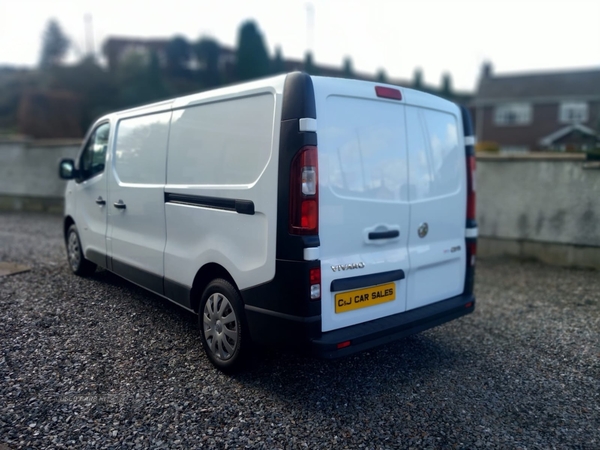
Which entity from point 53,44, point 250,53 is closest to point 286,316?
point 250,53

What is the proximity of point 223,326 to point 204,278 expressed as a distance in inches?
18.9

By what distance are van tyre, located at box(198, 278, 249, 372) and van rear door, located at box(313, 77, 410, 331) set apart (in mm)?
716

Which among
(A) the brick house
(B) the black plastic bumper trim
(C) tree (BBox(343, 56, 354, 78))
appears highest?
(C) tree (BBox(343, 56, 354, 78))

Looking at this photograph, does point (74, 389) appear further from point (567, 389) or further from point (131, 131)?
point (567, 389)

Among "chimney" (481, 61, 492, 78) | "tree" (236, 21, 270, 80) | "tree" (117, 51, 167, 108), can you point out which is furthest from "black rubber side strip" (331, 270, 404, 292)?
"chimney" (481, 61, 492, 78)

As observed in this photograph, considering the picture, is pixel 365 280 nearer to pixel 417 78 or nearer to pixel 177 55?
pixel 177 55

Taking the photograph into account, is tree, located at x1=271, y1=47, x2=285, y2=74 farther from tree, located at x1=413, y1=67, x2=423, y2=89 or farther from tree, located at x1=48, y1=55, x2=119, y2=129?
tree, located at x1=413, y1=67, x2=423, y2=89

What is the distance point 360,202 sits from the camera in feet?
12.0

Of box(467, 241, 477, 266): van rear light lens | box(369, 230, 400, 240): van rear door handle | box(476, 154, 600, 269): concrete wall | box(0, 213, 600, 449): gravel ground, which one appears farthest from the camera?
box(476, 154, 600, 269): concrete wall

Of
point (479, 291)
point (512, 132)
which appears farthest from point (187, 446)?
point (512, 132)

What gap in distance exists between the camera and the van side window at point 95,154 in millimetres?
→ 5816

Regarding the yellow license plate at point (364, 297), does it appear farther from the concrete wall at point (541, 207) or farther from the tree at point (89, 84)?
the tree at point (89, 84)

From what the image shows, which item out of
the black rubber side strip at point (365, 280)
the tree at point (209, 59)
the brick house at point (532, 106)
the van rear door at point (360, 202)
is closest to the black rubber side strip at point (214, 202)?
the van rear door at point (360, 202)

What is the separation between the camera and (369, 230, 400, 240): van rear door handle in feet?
12.3
